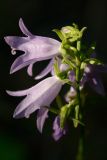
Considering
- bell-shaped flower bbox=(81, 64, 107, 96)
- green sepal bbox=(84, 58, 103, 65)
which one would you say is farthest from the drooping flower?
green sepal bbox=(84, 58, 103, 65)

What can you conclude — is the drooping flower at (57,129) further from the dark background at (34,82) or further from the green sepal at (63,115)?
the dark background at (34,82)

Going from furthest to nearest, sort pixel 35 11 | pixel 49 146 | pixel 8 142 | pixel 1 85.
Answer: pixel 35 11 → pixel 1 85 → pixel 49 146 → pixel 8 142

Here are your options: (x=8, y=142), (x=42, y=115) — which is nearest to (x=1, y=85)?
(x=8, y=142)

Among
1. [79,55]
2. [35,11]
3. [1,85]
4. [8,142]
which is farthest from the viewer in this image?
[35,11]

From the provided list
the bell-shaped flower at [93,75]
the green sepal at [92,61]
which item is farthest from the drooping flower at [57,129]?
the green sepal at [92,61]

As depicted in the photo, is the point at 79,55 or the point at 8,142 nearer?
the point at 79,55

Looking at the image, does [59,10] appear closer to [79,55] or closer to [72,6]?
[72,6]

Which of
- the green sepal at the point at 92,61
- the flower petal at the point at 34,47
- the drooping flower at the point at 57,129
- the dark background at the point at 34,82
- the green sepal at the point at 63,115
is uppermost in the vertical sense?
the flower petal at the point at 34,47

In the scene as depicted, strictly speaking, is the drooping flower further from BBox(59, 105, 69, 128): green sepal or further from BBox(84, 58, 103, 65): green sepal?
BBox(84, 58, 103, 65): green sepal
